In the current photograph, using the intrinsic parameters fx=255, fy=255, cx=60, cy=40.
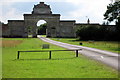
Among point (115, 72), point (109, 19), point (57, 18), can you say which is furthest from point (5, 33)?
point (115, 72)

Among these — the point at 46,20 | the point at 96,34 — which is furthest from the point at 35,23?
the point at 96,34

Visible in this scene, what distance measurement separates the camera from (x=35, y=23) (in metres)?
104

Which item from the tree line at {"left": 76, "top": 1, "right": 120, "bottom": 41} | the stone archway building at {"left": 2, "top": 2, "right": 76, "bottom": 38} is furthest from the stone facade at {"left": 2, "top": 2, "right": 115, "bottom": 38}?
the tree line at {"left": 76, "top": 1, "right": 120, "bottom": 41}

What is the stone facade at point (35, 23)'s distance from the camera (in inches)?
4058

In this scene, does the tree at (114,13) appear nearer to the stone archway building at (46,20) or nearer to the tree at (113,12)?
the tree at (113,12)

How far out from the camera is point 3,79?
1221 cm

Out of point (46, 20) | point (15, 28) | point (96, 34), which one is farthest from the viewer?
point (46, 20)

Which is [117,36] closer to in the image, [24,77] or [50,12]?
[50,12]

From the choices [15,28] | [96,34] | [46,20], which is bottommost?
[96,34]

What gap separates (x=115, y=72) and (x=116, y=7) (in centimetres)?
6525

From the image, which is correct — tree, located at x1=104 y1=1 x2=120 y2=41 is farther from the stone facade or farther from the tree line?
the stone facade

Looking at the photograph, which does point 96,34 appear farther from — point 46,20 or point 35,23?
point 35,23

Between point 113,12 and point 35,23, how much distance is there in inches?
1451

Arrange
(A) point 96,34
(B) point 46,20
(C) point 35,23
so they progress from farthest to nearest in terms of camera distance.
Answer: (C) point 35,23, (B) point 46,20, (A) point 96,34
